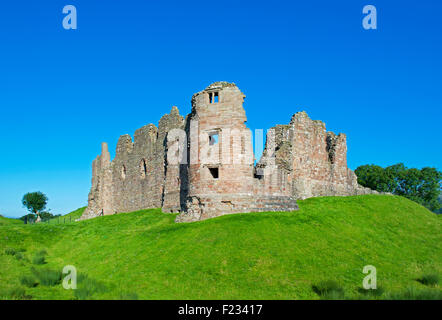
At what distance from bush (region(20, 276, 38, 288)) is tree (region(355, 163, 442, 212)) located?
148 feet

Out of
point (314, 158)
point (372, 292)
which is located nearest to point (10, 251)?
point (372, 292)

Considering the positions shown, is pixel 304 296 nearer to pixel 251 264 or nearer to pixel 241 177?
pixel 251 264

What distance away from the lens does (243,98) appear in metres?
22.0

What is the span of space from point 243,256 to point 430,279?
6.82 m

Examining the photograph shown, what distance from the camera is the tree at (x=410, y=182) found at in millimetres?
49312

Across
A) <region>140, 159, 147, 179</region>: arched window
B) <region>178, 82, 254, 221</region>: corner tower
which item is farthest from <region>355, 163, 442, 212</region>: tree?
<region>178, 82, 254, 221</region>: corner tower

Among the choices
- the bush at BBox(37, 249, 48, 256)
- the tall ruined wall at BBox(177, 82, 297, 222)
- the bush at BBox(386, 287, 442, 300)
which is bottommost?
the bush at BBox(386, 287, 442, 300)

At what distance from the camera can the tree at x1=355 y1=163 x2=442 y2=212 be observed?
4931cm

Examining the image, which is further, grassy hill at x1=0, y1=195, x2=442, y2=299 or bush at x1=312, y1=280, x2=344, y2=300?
grassy hill at x1=0, y1=195, x2=442, y2=299

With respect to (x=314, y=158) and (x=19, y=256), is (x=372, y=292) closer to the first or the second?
(x=19, y=256)

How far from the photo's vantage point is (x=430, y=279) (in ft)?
46.3

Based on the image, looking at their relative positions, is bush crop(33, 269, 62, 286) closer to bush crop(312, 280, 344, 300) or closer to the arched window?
bush crop(312, 280, 344, 300)

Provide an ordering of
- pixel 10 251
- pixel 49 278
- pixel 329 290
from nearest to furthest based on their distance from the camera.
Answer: pixel 329 290 → pixel 49 278 → pixel 10 251
